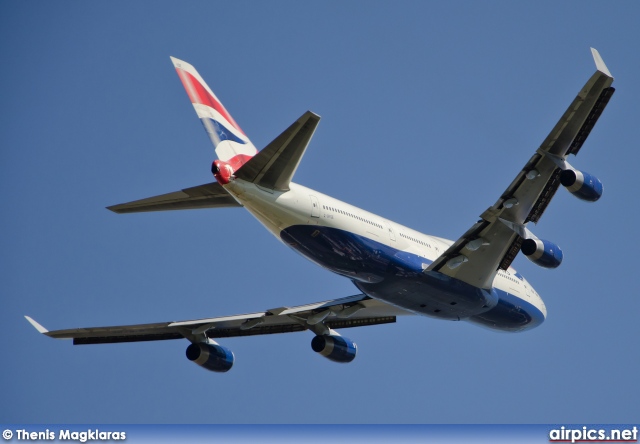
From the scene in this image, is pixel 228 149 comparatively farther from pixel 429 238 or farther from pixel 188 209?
pixel 429 238

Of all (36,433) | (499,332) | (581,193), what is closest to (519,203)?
(581,193)

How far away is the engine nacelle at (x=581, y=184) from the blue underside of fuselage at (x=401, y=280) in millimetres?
5369

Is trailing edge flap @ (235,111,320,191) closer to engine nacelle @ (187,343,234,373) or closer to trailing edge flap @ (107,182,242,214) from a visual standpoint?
trailing edge flap @ (107,182,242,214)

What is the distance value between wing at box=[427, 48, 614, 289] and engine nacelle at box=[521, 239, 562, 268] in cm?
36

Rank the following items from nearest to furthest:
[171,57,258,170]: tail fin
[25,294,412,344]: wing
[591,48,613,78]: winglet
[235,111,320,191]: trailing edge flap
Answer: [235,111,320,191]: trailing edge flap → [591,48,613,78]: winglet → [171,57,258,170]: tail fin → [25,294,412,344]: wing

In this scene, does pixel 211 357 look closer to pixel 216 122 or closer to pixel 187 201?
pixel 187 201

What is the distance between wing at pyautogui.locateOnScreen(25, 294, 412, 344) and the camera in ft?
128

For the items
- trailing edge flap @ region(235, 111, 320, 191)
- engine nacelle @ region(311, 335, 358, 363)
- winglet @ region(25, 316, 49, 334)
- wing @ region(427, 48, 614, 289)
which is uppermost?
wing @ region(427, 48, 614, 289)

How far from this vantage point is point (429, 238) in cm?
3797

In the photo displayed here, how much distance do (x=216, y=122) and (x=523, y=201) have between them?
9982 mm

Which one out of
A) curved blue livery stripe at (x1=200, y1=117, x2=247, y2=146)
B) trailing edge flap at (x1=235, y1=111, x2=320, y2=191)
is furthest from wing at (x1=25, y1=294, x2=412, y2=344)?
trailing edge flap at (x1=235, y1=111, x2=320, y2=191)

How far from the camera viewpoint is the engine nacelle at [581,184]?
33125mm

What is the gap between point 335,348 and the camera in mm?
40438

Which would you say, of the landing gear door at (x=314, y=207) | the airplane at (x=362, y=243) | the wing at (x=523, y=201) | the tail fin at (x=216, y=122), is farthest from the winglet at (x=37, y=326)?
the wing at (x=523, y=201)
